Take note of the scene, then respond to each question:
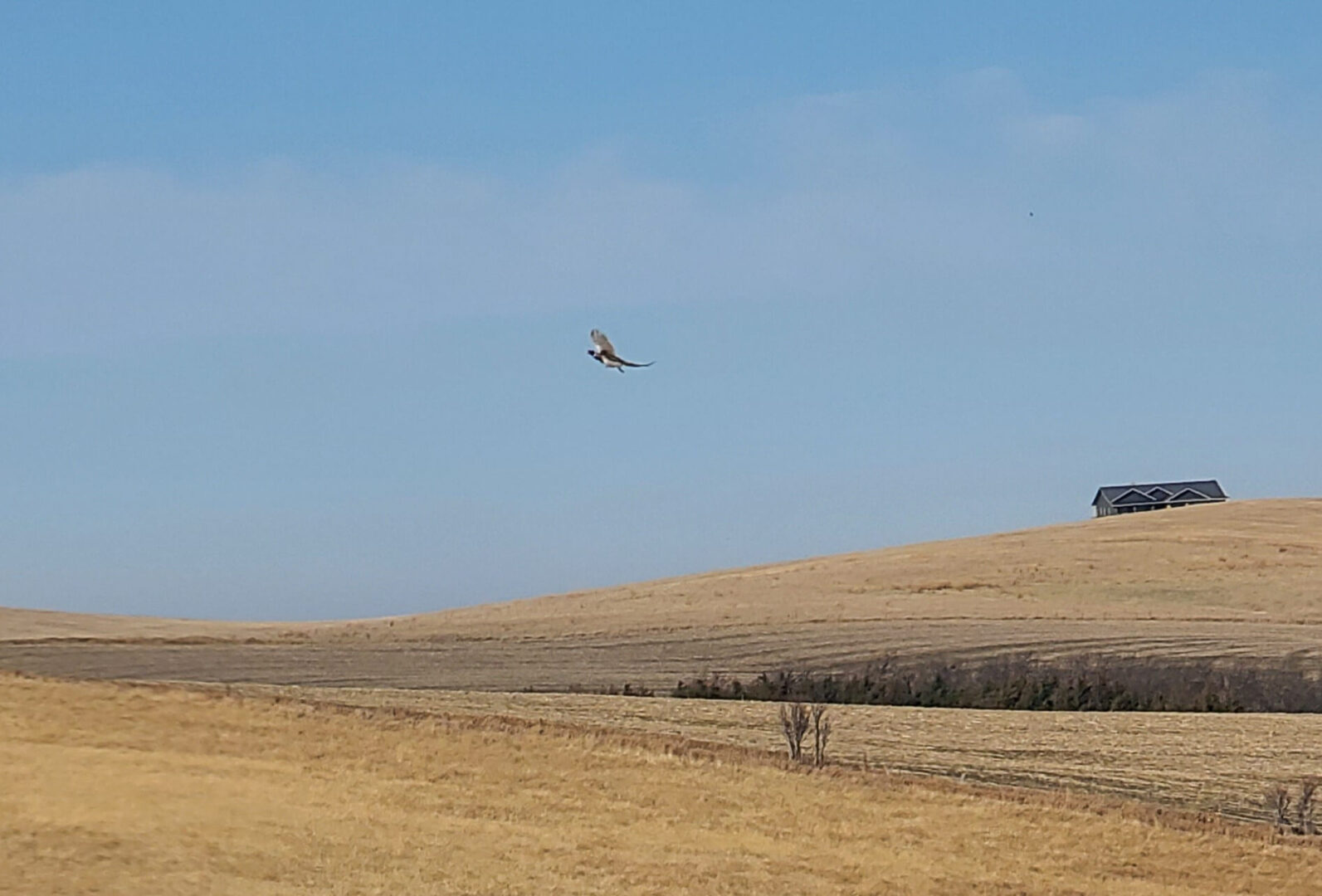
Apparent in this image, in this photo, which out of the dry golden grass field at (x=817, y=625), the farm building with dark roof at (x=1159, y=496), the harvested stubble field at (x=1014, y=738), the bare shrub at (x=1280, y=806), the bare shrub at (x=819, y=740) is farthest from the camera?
the farm building with dark roof at (x=1159, y=496)

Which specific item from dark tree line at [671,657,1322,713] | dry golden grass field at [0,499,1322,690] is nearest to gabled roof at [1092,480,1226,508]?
dry golden grass field at [0,499,1322,690]

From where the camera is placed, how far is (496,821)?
50.7ft

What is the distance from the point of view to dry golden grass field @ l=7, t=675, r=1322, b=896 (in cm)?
1400

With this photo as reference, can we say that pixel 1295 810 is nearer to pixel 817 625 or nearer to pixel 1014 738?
pixel 1014 738

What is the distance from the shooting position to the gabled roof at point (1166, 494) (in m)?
85.5

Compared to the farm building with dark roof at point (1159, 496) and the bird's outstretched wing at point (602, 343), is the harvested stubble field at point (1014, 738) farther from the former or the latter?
the farm building with dark roof at point (1159, 496)

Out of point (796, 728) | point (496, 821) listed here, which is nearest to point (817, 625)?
point (796, 728)

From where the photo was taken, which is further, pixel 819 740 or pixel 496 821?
pixel 819 740

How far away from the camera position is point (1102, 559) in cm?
4578

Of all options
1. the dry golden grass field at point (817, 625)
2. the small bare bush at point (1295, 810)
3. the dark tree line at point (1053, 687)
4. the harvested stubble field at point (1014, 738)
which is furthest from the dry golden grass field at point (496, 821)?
the dark tree line at point (1053, 687)

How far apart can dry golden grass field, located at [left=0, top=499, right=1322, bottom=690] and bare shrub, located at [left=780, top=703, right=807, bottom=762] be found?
8.75m

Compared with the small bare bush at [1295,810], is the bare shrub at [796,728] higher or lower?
higher

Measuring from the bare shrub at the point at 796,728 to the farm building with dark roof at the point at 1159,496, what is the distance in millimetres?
68626

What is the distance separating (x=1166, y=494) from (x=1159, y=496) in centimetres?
56
